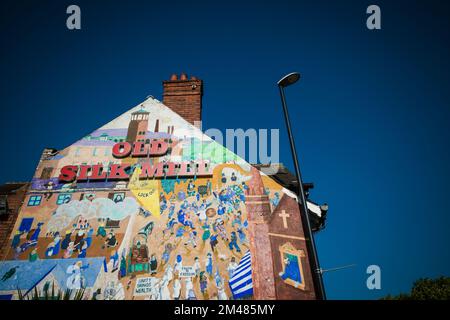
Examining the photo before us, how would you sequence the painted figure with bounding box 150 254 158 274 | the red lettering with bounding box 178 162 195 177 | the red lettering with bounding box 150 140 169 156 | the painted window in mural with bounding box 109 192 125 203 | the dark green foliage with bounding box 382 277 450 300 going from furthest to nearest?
the dark green foliage with bounding box 382 277 450 300
the red lettering with bounding box 150 140 169 156
the red lettering with bounding box 178 162 195 177
the painted window in mural with bounding box 109 192 125 203
the painted figure with bounding box 150 254 158 274

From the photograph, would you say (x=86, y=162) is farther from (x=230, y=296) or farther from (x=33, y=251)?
(x=230, y=296)

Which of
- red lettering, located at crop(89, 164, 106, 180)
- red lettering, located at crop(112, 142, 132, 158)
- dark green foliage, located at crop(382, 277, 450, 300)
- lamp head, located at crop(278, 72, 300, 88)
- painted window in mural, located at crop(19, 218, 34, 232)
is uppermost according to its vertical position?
lamp head, located at crop(278, 72, 300, 88)

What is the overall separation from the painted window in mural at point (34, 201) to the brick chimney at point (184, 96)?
16.9 ft

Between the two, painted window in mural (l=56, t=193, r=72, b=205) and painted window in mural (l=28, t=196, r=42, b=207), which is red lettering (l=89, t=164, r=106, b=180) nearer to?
painted window in mural (l=56, t=193, r=72, b=205)

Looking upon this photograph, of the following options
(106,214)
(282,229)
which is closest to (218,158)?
(282,229)

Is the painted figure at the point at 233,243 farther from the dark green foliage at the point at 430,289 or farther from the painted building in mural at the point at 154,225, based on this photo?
the dark green foliage at the point at 430,289

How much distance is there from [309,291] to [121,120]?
25.6 ft

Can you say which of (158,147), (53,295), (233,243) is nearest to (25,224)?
(53,295)

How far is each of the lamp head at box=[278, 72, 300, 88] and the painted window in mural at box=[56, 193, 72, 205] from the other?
6.91 metres

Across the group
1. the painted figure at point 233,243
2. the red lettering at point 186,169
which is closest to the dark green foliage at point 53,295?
the painted figure at point 233,243

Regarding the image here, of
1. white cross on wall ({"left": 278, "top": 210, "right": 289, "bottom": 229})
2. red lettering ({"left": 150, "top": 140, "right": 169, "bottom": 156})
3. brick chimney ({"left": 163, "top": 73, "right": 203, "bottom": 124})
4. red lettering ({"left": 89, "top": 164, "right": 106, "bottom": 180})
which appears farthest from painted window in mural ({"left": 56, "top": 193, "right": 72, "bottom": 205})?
white cross on wall ({"left": 278, "top": 210, "right": 289, "bottom": 229})

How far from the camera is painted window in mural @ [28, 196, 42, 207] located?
26.1ft

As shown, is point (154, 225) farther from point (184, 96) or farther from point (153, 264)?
point (184, 96)
